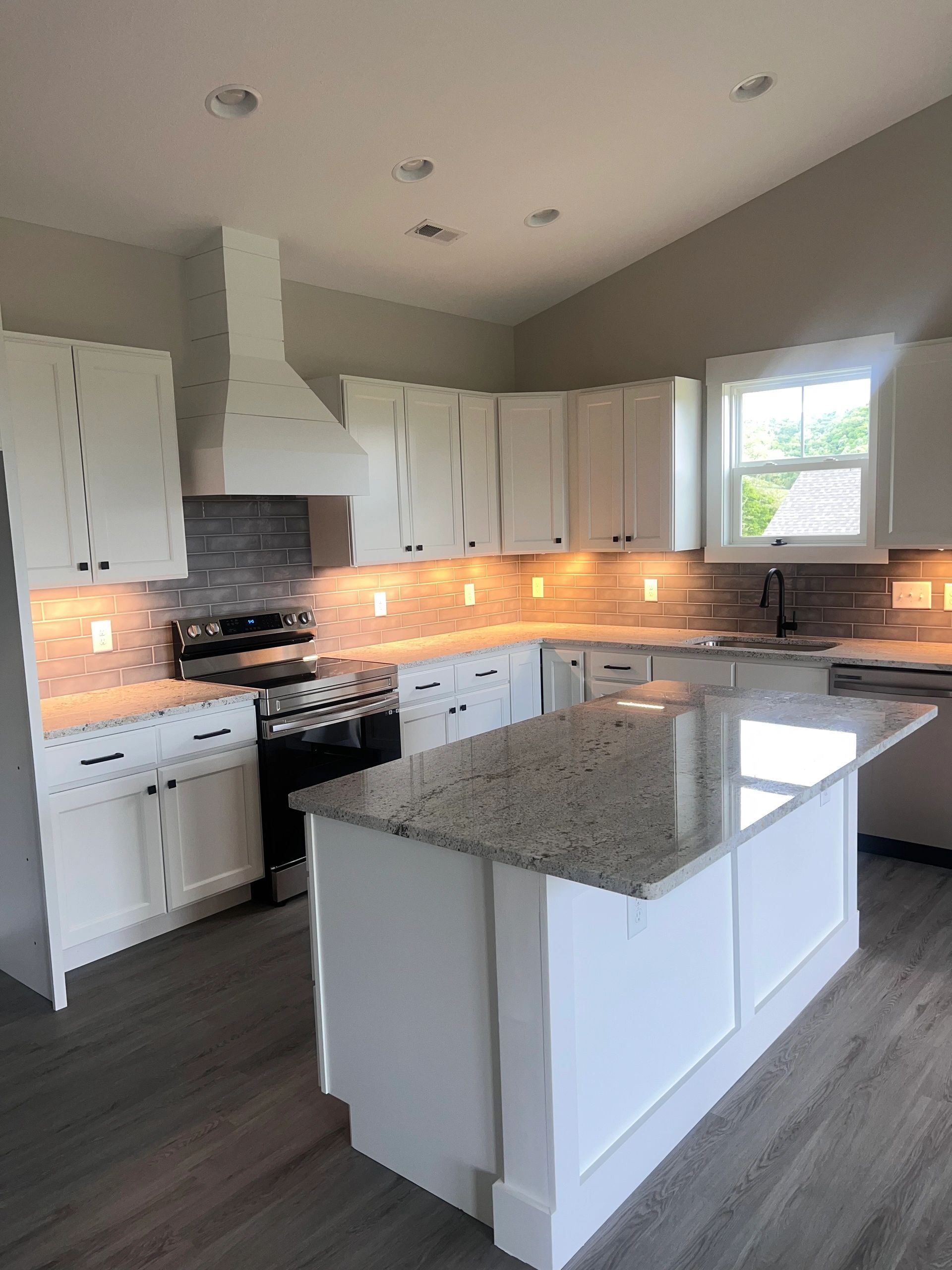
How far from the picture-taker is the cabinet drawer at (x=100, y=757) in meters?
3.18

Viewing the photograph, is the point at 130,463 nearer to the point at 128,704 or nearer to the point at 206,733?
the point at 128,704

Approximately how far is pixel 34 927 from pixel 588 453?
3.54 m

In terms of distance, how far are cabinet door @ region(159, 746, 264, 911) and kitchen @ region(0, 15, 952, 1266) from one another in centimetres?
2

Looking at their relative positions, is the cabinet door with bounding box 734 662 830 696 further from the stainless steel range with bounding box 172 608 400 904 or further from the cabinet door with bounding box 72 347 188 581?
the cabinet door with bounding box 72 347 188 581

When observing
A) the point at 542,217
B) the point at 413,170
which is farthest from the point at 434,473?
the point at 413,170

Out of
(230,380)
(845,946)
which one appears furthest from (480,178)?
(845,946)

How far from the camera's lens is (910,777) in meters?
4.01

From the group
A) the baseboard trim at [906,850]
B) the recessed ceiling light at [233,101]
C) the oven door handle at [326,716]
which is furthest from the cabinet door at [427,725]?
the recessed ceiling light at [233,101]

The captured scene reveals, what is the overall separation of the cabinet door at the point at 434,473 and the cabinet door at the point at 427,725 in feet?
2.63

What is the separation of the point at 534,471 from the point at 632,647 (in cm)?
119

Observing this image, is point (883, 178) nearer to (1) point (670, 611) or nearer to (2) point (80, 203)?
(1) point (670, 611)

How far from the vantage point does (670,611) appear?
5281 millimetres

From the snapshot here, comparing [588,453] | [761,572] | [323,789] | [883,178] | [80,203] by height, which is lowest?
[323,789]

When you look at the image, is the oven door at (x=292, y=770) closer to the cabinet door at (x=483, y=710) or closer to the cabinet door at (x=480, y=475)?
the cabinet door at (x=483, y=710)
